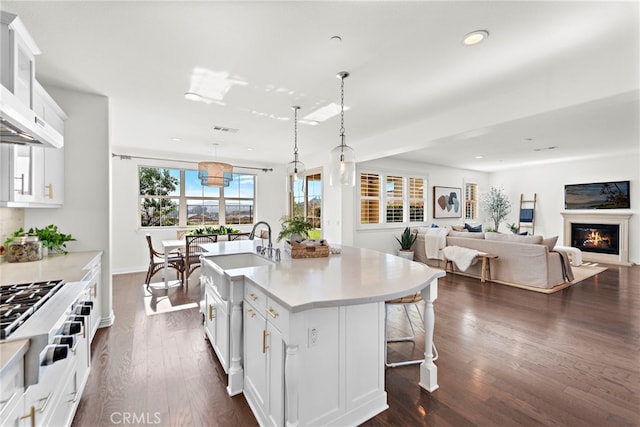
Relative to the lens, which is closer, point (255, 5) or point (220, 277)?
point (255, 5)

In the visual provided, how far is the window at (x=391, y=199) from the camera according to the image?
660 cm

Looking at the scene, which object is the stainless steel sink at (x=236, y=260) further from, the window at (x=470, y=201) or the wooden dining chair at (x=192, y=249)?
the window at (x=470, y=201)

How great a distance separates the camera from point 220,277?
2049 millimetres

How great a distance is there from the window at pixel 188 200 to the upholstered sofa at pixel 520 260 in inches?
197

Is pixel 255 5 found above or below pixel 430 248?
above

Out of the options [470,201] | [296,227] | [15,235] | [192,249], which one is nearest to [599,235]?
[470,201]

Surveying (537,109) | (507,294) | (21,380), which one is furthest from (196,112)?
(507,294)

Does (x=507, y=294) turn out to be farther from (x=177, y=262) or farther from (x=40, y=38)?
(x=40, y=38)

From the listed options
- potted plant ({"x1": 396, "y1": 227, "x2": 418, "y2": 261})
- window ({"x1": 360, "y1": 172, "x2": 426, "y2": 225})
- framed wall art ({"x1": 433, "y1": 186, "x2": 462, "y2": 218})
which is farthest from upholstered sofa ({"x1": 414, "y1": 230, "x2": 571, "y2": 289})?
framed wall art ({"x1": 433, "y1": 186, "x2": 462, "y2": 218})

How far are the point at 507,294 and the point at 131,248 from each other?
6.77 m

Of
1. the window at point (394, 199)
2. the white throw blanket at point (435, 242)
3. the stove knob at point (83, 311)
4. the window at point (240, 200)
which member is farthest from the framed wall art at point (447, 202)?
the stove knob at point (83, 311)

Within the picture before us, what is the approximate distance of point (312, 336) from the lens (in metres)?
1.50

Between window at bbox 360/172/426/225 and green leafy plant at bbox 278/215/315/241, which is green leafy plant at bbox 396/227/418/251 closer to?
window at bbox 360/172/426/225

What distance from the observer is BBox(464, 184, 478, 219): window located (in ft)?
29.0
